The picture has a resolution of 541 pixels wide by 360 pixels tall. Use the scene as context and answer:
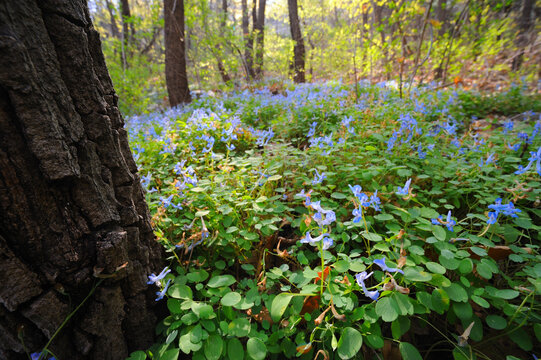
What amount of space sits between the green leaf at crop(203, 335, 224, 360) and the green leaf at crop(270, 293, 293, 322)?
0.22 metres

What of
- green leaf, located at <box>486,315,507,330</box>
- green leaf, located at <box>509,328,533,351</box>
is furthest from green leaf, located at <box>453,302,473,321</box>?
green leaf, located at <box>509,328,533,351</box>

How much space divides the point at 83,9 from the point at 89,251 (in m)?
0.87

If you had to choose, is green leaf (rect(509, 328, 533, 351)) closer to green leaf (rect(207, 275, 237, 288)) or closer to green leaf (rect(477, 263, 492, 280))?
green leaf (rect(477, 263, 492, 280))

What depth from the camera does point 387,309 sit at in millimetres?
901

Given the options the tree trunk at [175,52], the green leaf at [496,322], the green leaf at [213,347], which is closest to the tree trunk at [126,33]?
the tree trunk at [175,52]

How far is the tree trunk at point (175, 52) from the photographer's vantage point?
5.71 metres

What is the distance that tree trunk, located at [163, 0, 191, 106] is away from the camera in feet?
18.7

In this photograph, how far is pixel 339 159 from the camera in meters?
1.88

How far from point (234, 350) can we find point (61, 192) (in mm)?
841

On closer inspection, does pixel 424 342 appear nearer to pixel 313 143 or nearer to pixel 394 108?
pixel 313 143

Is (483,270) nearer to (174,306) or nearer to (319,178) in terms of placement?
(319,178)

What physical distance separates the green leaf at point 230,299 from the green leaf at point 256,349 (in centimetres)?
15

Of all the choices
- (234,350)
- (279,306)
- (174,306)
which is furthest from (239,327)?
(174,306)

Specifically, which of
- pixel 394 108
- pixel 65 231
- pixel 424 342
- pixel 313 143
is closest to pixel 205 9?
pixel 394 108
